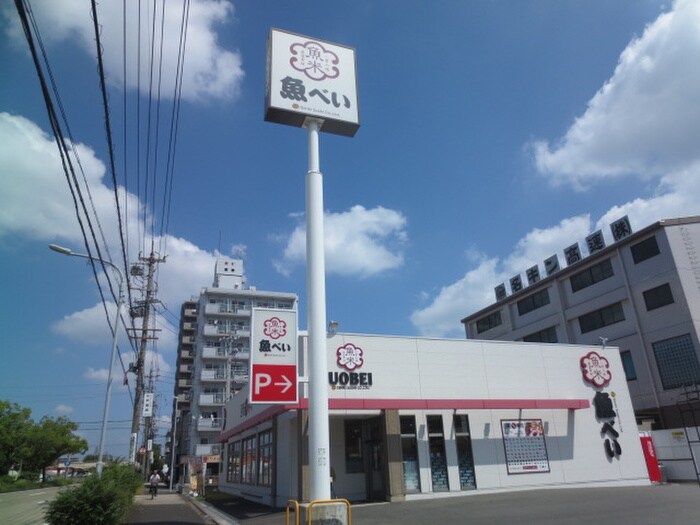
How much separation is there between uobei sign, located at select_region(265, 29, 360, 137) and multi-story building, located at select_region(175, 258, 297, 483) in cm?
3892

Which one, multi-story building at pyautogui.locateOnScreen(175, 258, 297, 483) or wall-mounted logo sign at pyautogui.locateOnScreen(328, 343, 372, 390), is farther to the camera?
multi-story building at pyautogui.locateOnScreen(175, 258, 297, 483)

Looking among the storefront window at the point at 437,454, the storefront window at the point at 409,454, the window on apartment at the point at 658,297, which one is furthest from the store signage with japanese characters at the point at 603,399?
the window on apartment at the point at 658,297

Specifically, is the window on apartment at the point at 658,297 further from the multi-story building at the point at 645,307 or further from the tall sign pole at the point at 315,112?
the tall sign pole at the point at 315,112

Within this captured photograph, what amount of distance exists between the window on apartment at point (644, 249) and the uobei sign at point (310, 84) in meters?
25.8

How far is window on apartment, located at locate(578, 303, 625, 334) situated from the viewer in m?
33.4

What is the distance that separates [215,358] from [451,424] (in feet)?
144

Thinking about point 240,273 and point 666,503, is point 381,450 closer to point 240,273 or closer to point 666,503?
point 666,503

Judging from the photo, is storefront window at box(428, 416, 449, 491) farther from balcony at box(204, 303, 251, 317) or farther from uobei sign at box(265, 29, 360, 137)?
balcony at box(204, 303, 251, 317)

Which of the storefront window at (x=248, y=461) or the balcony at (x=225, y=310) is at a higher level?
the balcony at (x=225, y=310)

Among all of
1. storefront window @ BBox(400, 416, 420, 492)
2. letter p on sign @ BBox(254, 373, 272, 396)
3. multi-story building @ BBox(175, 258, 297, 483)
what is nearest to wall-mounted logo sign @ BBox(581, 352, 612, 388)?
storefront window @ BBox(400, 416, 420, 492)

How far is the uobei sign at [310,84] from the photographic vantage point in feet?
40.1

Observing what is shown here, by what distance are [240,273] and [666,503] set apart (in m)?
59.8

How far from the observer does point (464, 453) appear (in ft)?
61.2

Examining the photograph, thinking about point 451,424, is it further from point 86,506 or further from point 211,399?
point 211,399
